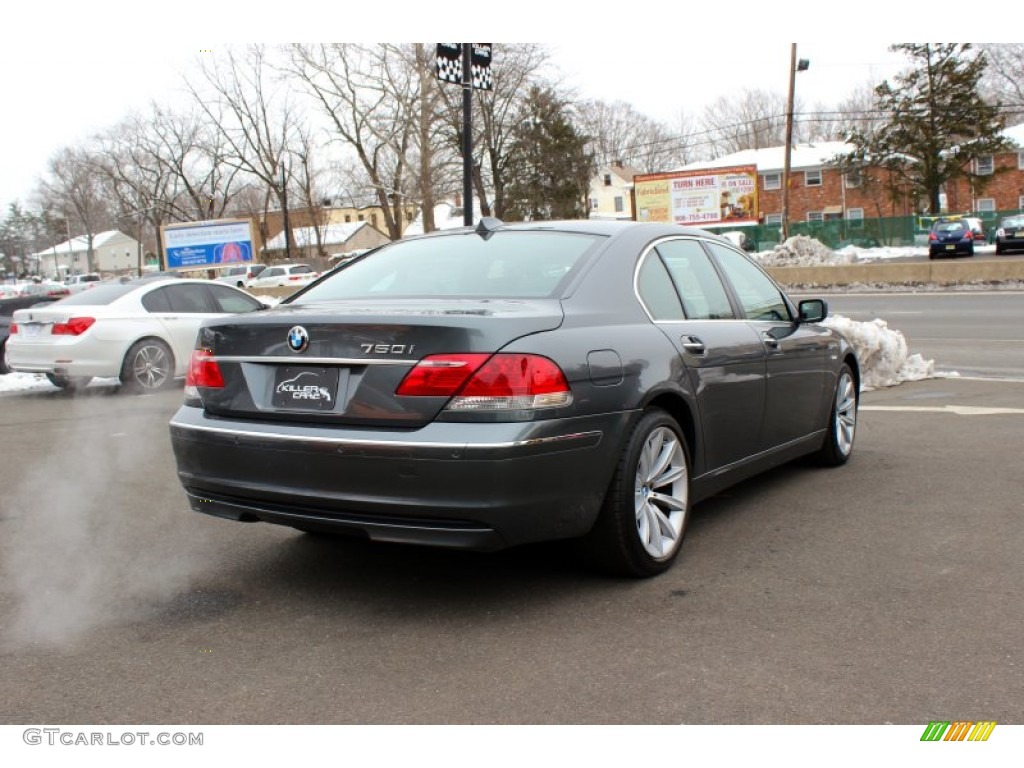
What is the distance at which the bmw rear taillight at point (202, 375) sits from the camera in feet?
14.0

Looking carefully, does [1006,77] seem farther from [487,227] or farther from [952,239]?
[487,227]

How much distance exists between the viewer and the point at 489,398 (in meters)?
3.63

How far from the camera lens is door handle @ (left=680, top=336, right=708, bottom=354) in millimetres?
4571

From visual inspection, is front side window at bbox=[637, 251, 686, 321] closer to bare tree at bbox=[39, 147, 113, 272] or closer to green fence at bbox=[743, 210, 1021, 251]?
green fence at bbox=[743, 210, 1021, 251]

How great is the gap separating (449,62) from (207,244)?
37873mm

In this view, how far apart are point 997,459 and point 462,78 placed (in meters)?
10.5

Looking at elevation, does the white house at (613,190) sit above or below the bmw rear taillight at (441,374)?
above

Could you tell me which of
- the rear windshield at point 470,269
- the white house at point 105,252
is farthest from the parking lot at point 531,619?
the white house at point 105,252

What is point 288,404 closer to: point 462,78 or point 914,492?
point 914,492

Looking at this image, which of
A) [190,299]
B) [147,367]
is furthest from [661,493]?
[190,299]

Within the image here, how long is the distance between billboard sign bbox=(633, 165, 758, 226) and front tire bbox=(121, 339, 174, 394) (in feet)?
150

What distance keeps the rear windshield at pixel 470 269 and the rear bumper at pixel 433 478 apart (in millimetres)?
781

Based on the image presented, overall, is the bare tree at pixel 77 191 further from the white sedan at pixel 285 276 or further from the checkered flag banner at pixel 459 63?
the checkered flag banner at pixel 459 63
